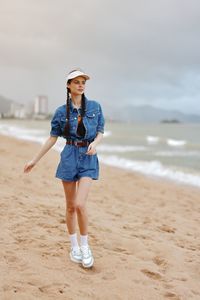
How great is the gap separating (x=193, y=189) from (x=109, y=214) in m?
5.51

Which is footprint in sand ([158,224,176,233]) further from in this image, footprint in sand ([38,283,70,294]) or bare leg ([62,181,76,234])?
footprint in sand ([38,283,70,294])

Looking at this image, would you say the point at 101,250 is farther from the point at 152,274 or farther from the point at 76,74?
the point at 76,74

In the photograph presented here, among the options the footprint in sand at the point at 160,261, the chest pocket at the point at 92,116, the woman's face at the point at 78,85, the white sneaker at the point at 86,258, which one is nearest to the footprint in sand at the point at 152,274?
the footprint in sand at the point at 160,261

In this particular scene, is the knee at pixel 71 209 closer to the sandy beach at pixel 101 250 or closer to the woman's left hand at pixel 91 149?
the sandy beach at pixel 101 250

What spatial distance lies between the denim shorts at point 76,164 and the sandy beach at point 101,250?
0.91 metres

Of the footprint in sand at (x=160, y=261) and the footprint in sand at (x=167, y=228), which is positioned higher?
the footprint in sand at (x=160, y=261)

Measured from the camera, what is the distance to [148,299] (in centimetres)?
342

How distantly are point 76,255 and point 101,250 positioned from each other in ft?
1.63

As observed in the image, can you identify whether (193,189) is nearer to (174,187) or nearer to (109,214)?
(174,187)

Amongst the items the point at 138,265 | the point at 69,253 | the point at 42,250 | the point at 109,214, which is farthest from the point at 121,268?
the point at 109,214

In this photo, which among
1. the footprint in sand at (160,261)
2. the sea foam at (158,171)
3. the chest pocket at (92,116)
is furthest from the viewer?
the sea foam at (158,171)

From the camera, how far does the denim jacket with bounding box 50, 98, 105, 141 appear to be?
382 cm

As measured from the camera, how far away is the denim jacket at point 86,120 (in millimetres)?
3824

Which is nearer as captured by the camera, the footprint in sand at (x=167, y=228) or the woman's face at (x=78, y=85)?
the woman's face at (x=78, y=85)
